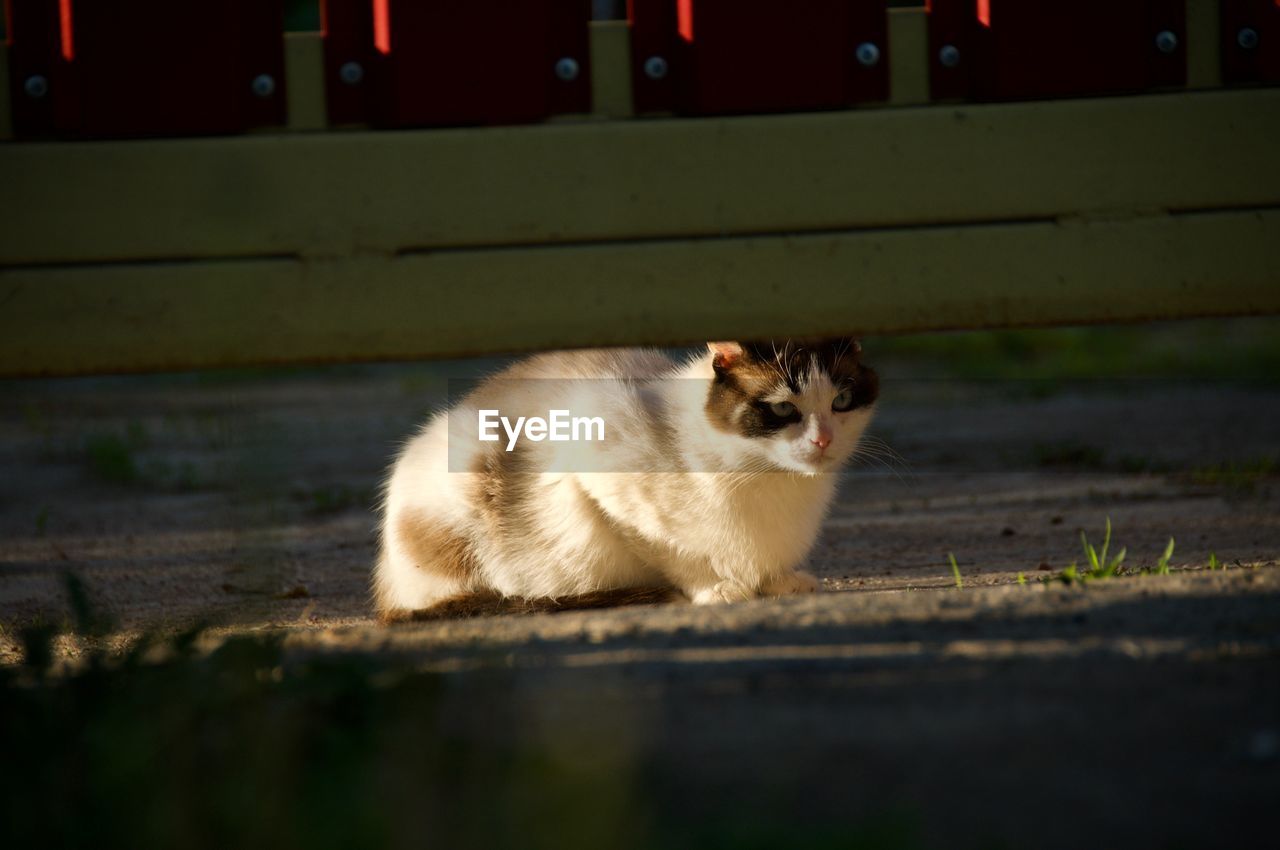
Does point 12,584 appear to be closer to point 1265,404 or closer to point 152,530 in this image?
point 152,530

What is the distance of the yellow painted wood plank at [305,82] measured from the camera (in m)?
2.73

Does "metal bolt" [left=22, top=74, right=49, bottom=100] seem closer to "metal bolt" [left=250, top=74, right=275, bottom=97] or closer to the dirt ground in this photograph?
"metal bolt" [left=250, top=74, right=275, bottom=97]

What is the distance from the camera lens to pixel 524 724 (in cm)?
191

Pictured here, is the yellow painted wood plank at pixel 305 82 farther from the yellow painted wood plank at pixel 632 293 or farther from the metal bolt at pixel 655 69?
the metal bolt at pixel 655 69

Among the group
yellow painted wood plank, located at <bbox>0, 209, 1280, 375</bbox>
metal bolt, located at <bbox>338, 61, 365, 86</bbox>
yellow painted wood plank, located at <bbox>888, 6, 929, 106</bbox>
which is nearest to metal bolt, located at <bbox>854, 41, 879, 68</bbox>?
yellow painted wood plank, located at <bbox>888, 6, 929, 106</bbox>

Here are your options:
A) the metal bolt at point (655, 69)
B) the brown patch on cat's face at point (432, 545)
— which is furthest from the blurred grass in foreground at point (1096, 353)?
the metal bolt at point (655, 69)

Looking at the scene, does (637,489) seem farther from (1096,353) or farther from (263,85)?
(1096,353)

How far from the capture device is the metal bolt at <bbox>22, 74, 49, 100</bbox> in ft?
8.81

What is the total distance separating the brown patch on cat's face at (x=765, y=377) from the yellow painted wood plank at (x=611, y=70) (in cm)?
96

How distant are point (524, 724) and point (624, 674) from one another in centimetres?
24

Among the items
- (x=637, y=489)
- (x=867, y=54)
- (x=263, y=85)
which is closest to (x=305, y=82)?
(x=263, y=85)

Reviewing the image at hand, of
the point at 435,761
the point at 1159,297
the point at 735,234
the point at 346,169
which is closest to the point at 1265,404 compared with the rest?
the point at 1159,297

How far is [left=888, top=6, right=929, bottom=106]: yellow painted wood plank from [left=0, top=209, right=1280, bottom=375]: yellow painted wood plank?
303 mm

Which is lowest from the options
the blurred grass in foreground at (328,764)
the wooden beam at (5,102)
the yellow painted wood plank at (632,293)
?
the blurred grass in foreground at (328,764)
